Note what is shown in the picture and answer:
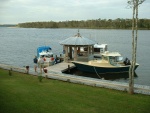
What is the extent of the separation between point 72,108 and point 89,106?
3.25 feet

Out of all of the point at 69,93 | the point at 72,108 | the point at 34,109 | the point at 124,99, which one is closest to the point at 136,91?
the point at 124,99

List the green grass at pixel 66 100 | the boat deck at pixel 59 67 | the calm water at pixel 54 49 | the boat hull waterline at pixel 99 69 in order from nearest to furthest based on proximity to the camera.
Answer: the green grass at pixel 66 100, the boat deck at pixel 59 67, the boat hull waterline at pixel 99 69, the calm water at pixel 54 49

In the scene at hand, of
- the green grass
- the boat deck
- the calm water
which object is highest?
the green grass

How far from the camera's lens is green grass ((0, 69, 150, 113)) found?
37.2ft

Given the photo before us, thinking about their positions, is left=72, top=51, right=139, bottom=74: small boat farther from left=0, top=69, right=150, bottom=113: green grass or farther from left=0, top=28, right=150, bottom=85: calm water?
left=0, top=69, right=150, bottom=113: green grass

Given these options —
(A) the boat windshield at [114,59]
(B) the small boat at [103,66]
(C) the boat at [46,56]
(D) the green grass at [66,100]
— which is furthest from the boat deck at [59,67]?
(D) the green grass at [66,100]

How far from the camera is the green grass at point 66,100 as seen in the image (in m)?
11.3

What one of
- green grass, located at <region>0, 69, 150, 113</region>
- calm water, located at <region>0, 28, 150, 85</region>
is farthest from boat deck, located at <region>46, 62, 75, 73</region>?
green grass, located at <region>0, 69, 150, 113</region>

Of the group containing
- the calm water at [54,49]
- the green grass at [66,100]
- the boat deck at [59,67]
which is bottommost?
the calm water at [54,49]

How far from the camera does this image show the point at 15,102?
11.8 metres

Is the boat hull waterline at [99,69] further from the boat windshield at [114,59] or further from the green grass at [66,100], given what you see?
the green grass at [66,100]

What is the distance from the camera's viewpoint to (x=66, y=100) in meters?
12.9

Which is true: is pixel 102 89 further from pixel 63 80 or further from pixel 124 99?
pixel 63 80

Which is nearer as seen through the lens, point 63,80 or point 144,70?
point 63,80
